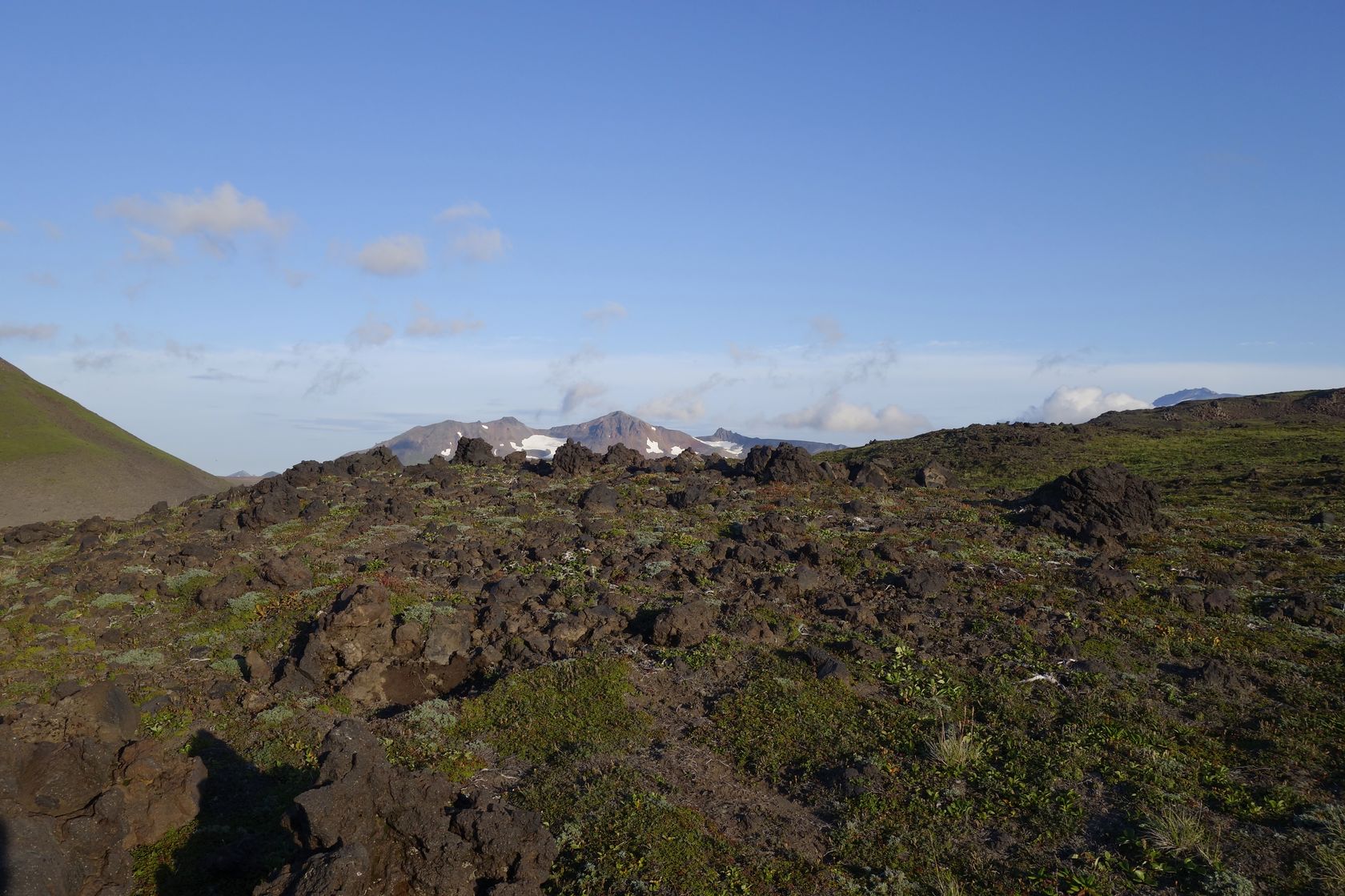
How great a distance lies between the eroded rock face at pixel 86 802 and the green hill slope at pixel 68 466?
133 feet

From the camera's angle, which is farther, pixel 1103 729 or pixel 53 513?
pixel 53 513

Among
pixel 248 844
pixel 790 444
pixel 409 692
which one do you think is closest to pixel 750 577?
pixel 409 692

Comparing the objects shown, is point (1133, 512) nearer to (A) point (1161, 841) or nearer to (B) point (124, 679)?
(A) point (1161, 841)

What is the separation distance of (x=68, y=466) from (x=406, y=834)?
52.6m

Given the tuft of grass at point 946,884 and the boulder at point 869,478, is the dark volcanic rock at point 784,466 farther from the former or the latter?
the tuft of grass at point 946,884

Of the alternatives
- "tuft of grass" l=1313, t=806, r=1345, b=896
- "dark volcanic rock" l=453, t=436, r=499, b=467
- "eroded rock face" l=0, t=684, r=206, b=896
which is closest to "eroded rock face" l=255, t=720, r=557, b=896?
"eroded rock face" l=0, t=684, r=206, b=896

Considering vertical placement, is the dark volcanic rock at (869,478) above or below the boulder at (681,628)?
above

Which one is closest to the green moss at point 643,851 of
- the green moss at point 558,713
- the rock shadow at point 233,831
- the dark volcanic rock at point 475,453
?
the green moss at point 558,713

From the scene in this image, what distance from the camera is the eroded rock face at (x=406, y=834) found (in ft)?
30.2

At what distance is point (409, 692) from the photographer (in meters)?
16.9

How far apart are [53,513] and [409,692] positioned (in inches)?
1551

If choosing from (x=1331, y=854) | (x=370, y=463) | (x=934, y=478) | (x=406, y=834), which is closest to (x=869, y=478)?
(x=934, y=478)

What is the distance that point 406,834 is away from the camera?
31.4 feet

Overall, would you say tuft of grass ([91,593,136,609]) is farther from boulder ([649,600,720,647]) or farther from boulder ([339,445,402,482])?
boulder ([339,445,402,482])
